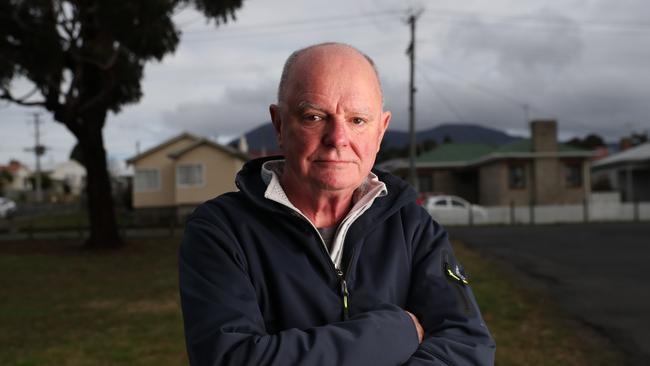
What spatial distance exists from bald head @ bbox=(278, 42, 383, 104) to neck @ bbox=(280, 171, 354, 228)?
307mm

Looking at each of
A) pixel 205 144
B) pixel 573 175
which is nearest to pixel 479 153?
pixel 573 175

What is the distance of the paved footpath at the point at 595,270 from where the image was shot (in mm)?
7648

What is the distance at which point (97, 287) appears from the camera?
12453 millimetres

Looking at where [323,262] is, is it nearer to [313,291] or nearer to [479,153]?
[313,291]

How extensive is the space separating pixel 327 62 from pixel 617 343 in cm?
616

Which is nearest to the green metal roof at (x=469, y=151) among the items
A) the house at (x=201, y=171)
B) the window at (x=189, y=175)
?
the house at (x=201, y=171)

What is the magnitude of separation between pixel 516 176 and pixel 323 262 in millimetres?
38670

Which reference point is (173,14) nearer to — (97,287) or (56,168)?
(97,287)

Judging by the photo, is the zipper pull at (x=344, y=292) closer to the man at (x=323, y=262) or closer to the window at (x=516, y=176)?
the man at (x=323, y=262)

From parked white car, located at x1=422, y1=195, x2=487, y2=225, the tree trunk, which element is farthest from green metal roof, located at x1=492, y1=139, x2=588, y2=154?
the tree trunk

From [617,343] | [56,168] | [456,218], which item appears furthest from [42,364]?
[56,168]

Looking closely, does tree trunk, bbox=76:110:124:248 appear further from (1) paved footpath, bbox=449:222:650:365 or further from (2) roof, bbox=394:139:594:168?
(2) roof, bbox=394:139:594:168

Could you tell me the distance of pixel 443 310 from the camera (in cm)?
207

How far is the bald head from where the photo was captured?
1995mm
